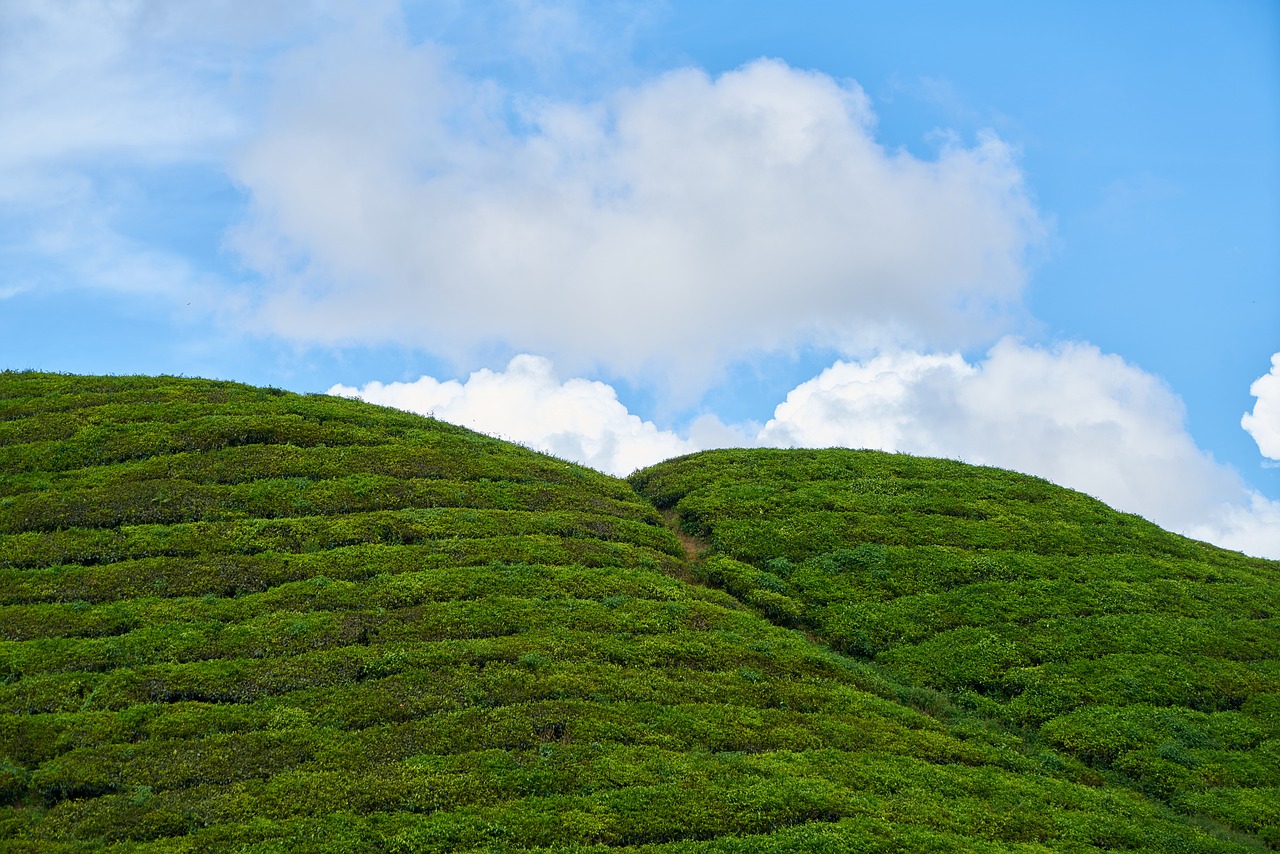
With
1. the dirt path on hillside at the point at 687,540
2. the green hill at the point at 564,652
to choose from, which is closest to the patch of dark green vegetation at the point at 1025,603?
the green hill at the point at 564,652

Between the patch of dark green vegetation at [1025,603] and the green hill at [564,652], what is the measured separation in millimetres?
149

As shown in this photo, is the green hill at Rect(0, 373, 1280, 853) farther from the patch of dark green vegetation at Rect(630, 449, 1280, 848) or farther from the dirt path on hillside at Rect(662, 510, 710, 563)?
the dirt path on hillside at Rect(662, 510, 710, 563)

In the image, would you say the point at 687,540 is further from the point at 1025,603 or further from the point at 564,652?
the point at 564,652

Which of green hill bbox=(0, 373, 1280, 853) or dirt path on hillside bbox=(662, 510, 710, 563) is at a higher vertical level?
dirt path on hillside bbox=(662, 510, 710, 563)

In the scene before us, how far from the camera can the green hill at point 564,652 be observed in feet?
74.0

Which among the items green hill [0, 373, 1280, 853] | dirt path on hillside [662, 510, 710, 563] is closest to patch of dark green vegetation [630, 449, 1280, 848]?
green hill [0, 373, 1280, 853]

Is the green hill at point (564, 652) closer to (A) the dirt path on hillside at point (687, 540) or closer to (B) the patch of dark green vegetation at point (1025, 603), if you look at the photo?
(B) the patch of dark green vegetation at point (1025, 603)

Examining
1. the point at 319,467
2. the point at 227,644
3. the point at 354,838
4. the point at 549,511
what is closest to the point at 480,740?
the point at 354,838

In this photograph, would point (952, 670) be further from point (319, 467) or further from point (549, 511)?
point (319, 467)

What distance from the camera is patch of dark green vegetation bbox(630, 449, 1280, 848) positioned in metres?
29.9

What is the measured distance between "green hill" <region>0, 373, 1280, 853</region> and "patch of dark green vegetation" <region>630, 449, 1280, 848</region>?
0.15 metres

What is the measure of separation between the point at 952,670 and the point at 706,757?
12677 millimetres

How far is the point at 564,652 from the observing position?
29.5 meters

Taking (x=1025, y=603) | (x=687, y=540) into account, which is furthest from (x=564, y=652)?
(x=1025, y=603)
